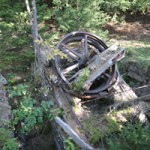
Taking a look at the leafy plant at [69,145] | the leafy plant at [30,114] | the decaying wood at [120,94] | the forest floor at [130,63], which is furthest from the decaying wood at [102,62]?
the leafy plant at [69,145]

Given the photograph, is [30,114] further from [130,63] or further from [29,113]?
[130,63]

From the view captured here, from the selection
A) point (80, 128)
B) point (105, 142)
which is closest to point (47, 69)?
point (80, 128)

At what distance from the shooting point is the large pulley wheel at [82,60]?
7.44 meters

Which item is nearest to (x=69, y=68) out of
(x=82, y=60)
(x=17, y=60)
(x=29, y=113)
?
(x=82, y=60)

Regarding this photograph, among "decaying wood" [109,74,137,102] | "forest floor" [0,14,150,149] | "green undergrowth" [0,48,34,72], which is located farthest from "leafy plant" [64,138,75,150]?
"green undergrowth" [0,48,34,72]

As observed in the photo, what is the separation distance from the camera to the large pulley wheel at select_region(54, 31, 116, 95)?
7.44 metres

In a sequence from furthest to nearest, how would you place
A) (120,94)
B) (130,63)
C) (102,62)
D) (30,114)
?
(130,63)
(102,62)
(120,94)
(30,114)

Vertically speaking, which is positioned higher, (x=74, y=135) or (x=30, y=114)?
(x=74, y=135)

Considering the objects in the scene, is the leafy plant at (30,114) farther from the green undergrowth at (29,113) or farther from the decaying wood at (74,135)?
the decaying wood at (74,135)

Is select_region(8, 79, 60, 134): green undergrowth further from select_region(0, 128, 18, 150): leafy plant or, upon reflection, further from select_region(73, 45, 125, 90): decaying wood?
select_region(73, 45, 125, 90): decaying wood

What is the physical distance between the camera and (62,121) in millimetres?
6219

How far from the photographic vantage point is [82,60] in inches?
310

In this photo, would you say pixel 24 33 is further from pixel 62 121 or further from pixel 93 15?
pixel 62 121

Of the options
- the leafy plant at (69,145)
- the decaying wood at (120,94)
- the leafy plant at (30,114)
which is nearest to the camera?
the leafy plant at (69,145)
